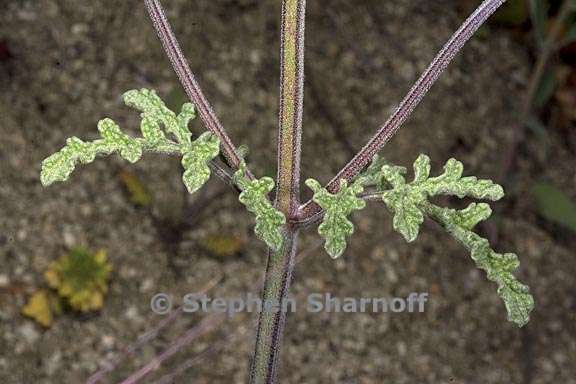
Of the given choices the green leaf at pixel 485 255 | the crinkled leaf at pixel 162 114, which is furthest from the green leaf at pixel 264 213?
the green leaf at pixel 485 255

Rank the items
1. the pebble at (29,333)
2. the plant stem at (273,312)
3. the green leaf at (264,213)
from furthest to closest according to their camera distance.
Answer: the pebble at (29,333) → the plant stem at (273,312) → the green leaf at (264,213)

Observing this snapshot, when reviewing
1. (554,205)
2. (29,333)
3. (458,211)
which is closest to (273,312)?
(458,211)

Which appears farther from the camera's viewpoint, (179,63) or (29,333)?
(29,333)

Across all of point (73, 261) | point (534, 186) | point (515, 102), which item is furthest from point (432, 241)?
point (73, 261)

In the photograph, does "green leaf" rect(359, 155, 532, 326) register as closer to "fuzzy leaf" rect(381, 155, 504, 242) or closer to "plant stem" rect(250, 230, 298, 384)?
"fuzzy leaf" rect(381, 155, 504, 242)

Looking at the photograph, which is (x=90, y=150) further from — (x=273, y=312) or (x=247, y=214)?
(x=247, y=214)

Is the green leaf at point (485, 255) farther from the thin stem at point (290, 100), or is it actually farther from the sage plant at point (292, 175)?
the thin stem at point (290, 100)
